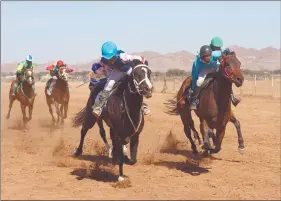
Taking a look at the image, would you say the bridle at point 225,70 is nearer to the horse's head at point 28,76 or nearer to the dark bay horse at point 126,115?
the dark bay horse at point 126,115

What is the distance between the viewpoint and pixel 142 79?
7.59 meters

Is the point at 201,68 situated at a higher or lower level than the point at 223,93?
higher

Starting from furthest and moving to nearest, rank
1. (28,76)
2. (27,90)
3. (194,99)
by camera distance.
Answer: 1. (27,90)
2. (28,76)
3. (194,99)

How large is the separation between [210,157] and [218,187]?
277 cm

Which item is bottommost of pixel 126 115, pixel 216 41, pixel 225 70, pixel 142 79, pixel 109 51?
pixel 126 115

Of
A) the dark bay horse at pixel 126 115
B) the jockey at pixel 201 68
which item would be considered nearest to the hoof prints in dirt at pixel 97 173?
the dark bay horse at pixel 126 115

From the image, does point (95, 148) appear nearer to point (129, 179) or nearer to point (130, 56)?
point (129, 179)

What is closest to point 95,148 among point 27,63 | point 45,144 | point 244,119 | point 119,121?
point 45,144

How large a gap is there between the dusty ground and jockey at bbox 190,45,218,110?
1661 mm

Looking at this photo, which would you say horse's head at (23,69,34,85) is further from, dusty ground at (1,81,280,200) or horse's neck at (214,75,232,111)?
horse's neck at (214,75,232,111)

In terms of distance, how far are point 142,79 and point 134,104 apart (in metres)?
0.74

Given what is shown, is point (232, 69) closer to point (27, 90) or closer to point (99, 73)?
point (99, 73)

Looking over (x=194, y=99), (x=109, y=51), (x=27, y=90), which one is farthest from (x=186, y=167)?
(x=27, y=90)

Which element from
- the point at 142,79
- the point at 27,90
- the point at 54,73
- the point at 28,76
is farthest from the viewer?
the point at 54,73
